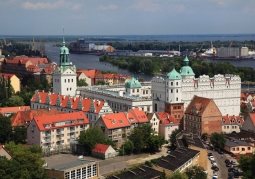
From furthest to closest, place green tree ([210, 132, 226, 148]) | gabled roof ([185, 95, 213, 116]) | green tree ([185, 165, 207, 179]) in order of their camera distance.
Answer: gabled roof ([185, 95, 213, 116]) → green tree ([210, 132, 226, 148]) → green tree ([185, 165, 207, 179])

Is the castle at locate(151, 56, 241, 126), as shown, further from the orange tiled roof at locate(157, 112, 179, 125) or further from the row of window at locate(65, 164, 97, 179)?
the row of window at locate(65, 164, 97, 179)

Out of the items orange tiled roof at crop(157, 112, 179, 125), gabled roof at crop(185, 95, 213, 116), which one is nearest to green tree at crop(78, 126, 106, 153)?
orange tiled roof at crop(157, 112, 179, 125)

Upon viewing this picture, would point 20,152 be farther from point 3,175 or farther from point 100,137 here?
point 100,137

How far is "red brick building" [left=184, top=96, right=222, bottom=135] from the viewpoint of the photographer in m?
43.0

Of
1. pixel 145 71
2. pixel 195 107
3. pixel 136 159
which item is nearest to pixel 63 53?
pixel 195 107

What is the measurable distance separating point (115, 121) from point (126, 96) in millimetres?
8482

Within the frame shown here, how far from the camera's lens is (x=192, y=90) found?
4903cm

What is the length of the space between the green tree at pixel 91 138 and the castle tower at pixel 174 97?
11.2 m

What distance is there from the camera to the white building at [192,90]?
47062 mm

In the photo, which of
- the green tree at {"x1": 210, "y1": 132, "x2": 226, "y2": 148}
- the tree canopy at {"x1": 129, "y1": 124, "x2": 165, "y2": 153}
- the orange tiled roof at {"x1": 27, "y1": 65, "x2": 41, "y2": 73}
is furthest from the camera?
the orange tiled roof at {"x1": 27, "y1": 65, "x2": 41, "y2": 73}

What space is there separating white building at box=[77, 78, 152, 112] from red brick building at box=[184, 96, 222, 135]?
4.11 meters

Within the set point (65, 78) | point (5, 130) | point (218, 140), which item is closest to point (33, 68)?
point (65, 78)

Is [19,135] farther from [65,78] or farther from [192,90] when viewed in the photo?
[192,90]

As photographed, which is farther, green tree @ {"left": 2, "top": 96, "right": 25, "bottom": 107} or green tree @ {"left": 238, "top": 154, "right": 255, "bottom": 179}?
green tree @ {"left": 2, "top": 96, "right": 25, "bottom": 107}
